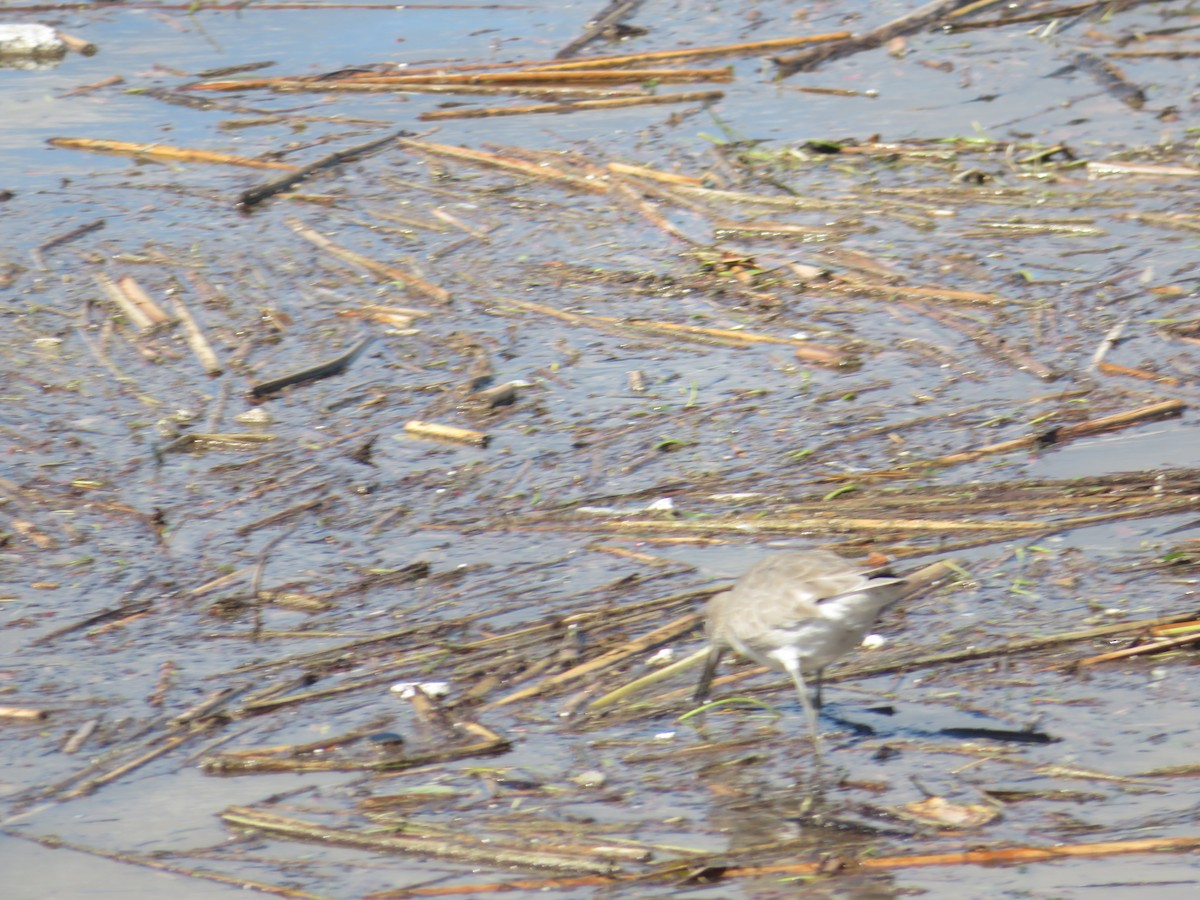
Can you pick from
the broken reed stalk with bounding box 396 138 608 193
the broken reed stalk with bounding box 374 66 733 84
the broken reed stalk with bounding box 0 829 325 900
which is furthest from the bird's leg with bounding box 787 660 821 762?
the broken reed stalk with bounding box 374 66 733 84

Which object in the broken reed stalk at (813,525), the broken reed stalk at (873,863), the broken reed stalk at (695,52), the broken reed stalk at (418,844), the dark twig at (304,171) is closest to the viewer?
the broken reed stalk at (873,863)

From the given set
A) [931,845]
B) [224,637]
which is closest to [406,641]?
[224,637]

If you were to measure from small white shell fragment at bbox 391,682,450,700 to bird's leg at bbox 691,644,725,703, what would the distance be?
749 mm

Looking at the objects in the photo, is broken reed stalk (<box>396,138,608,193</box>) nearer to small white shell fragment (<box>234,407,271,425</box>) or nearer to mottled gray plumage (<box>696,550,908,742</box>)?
small white shell fragment (<box>234,407,271,425</box>)

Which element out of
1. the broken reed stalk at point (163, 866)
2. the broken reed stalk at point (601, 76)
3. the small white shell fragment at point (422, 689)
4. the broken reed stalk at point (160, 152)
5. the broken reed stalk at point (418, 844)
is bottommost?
the small white shell fragment at point (422, 689)

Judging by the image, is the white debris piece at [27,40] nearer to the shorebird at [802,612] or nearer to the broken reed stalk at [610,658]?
the broken reed stalk at [610,658]

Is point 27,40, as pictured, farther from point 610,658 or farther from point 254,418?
point 610,658

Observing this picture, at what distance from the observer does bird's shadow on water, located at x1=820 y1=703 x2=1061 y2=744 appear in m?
4.68

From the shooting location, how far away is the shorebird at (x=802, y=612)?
463 centimetres

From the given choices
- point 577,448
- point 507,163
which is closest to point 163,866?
point 577,448

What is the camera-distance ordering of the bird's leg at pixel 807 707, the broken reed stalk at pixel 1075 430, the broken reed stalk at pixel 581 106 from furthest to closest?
1. the broken reed stalk at pixel 581 106
2. the broken reed stalk at pixel 1075 430
3. the bird's leg at pixel 807 707

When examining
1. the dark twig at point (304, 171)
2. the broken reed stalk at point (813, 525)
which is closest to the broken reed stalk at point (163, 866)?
the broken reed stalk at point (813, 525)

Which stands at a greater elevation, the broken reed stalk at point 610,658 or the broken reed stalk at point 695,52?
the broken reed stalk at point 695,52

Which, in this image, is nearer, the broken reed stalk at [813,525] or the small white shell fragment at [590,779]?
the small white shell fragment at [590,779]
